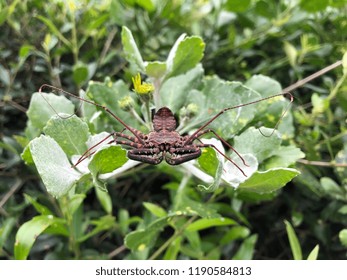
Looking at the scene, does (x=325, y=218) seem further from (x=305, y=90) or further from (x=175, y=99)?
(x=175, y=99)

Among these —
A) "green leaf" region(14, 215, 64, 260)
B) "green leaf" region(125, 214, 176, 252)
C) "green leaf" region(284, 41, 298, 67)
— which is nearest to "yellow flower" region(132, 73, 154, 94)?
"green leaf" region(125, 214, 176, 252)

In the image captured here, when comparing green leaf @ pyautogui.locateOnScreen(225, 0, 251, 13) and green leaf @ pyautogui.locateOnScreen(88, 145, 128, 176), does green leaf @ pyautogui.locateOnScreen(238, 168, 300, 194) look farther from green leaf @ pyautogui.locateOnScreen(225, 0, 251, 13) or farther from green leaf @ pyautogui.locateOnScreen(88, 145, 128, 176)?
green leaf @ pyautogui.locateOnScreen(225, 0, 251, 13)

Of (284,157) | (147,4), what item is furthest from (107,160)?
(147,4)

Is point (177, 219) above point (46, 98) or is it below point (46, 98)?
below

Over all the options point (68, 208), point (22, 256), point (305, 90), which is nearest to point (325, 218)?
point (305, 90)

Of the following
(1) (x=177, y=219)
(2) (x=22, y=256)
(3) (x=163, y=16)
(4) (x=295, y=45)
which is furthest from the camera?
(4) (x=295, y=45)

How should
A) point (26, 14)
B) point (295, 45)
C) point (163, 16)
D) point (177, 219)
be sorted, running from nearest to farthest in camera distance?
point (177, 219), point (163, 16), point (26, 14), point (295, 45)

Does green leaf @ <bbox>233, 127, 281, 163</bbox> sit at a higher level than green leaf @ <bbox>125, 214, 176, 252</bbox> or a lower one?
higher

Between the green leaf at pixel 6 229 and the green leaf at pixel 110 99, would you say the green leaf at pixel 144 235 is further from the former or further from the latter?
the green leaf at pixel 6 229
